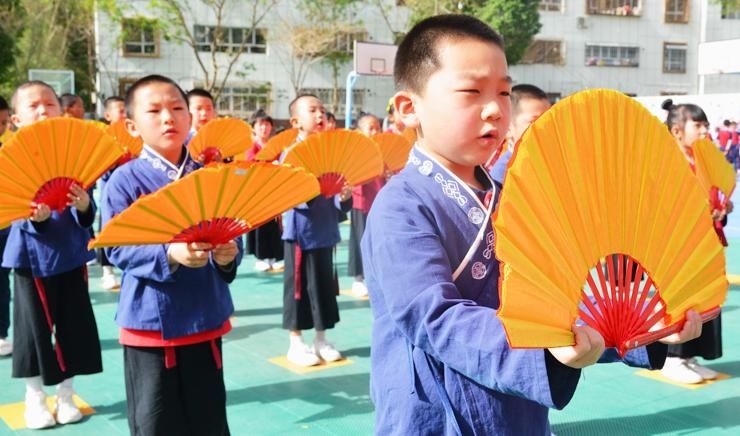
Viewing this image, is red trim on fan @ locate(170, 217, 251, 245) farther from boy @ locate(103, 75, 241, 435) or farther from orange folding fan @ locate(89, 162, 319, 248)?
boy @ locate(103, 75, 241, 435)

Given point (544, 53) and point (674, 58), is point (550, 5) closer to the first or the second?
point (544, 53)

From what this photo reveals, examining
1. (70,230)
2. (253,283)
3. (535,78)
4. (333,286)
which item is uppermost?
(535,78)

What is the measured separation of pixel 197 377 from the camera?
2.68 metres

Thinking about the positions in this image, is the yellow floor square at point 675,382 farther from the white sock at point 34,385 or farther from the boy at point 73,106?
the boy at point 73,106

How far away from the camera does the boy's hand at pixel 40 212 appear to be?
3199 mm

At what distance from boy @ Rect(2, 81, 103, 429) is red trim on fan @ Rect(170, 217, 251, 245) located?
1540mm

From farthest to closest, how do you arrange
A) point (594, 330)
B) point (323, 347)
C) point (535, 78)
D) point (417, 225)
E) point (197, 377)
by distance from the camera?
point (535, 78) < point (323, 347) < point (197, 377) < point (417, 225) < point (594, 330)

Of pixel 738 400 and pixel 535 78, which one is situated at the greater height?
pixel 535 78

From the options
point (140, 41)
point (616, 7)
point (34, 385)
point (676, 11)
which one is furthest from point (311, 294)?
point (676, 11)

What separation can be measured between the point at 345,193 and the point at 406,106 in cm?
314

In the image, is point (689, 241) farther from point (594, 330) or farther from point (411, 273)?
point (411, 273)

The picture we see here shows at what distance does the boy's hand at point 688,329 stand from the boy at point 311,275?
11.6 feet

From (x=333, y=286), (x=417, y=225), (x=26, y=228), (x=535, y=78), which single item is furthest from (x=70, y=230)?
(x=535, y=78)

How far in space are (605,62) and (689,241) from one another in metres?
34.2
